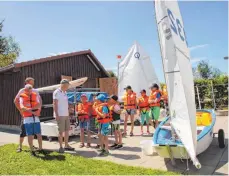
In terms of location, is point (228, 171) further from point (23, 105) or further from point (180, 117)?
point (23, 105)

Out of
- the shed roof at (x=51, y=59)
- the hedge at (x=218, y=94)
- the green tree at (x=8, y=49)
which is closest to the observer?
the shed roof at (x=51, y=59)

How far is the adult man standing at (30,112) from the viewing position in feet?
20.1

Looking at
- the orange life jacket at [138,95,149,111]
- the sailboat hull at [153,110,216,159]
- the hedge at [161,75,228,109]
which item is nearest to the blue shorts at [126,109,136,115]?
the orange life jacket at [138,95,149,111]

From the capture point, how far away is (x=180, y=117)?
482cm

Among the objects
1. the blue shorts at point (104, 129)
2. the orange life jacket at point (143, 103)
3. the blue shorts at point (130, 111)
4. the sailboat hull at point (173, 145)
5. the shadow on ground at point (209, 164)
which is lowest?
the shadow on ground at point (209, 164)

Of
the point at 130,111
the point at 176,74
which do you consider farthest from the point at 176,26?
the point at 130,111

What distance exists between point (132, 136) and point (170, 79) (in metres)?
4.08

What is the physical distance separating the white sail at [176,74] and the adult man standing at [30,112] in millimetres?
3374

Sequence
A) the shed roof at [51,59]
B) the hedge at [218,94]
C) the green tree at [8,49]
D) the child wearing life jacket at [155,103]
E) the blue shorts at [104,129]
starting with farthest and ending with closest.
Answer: the green tree at [8,49]
the hedge at [218,94]
the shed roof at [51,59]
the child wearing life jacket at [155,103]
the blue shorts at [104,129]

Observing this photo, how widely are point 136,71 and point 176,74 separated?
6237mm

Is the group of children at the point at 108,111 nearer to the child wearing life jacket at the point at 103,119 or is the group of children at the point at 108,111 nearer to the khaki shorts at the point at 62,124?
the child wearing life jacket at the point at 103,119

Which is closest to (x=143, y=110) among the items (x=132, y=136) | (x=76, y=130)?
(x=132, y=136)

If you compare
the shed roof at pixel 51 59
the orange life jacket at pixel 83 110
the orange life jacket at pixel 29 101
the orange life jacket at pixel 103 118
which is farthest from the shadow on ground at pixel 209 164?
the shed roof at pixel 51 59

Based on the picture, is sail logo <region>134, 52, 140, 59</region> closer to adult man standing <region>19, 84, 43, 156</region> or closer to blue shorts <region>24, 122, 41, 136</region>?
adult man standing <region>19, 84, 43, 156</region>
